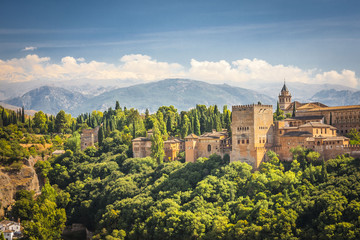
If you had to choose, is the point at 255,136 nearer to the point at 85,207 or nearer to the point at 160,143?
the point at 160,143

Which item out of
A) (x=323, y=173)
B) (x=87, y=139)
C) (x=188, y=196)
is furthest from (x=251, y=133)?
(x=87, y=139)

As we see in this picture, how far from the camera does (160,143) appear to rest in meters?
66.3

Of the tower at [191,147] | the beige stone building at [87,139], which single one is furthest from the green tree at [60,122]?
the tower at [191,147]

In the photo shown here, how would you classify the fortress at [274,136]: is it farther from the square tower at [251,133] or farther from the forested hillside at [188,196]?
the forested hillside at [188,196]

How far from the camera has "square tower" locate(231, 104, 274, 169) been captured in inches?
2168

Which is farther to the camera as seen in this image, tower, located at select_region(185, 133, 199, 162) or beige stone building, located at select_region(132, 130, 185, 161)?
beige stone building, located at select_region(132, 130, 185, 161)

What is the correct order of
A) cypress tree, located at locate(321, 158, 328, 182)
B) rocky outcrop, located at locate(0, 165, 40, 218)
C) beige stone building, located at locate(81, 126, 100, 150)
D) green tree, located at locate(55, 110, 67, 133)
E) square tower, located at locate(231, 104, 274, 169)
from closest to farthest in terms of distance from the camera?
cypress tree, located at locate(321, 158, 328, 182) < square tower, located at locate(231, 104, 274, 169) < rocky outcrop, located at locate(0, 165, 40, 218) < beige stone building, located at locate(81, 126, 100, 150) < green tree, located at locate(55, 110, 67, 133)

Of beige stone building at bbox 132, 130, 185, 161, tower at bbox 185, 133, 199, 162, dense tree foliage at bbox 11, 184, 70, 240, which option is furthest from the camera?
beige stone building at bbox 132, 130, 185, 161

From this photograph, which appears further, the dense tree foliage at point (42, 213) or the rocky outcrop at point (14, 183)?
the rocky outcrop at point (14, 183)

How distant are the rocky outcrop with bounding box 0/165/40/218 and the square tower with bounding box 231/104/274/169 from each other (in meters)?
31.5

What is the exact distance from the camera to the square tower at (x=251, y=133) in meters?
55.1

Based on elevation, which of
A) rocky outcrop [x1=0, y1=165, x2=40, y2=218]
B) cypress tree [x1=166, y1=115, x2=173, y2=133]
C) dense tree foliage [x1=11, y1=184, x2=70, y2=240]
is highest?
cypress tree [x1=166, y1=115, x2=173, y2=133]

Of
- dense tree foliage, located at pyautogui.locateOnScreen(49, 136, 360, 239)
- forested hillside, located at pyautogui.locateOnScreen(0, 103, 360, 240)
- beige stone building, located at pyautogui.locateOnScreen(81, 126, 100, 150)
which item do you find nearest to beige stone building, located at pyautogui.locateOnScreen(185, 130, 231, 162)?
dense tree foliage, located at pyautogui.locateOnScreen(49, 136, 360, 239)

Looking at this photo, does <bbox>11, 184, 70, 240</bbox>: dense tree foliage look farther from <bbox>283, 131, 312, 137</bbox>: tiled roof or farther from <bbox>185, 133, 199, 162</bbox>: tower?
<bbox>283, 131, 312, 137</bbox>: tiled roof
